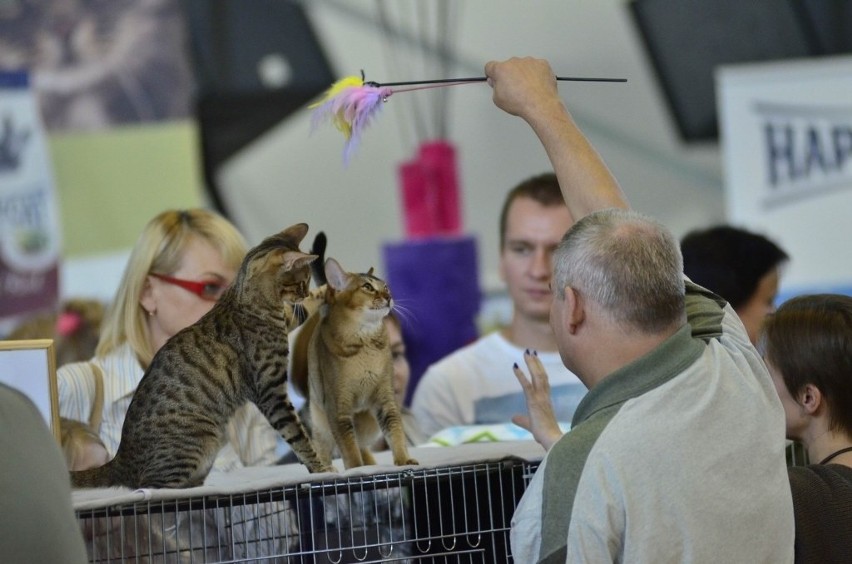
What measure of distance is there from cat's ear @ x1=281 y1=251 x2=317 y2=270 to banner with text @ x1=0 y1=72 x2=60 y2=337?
2269 mm

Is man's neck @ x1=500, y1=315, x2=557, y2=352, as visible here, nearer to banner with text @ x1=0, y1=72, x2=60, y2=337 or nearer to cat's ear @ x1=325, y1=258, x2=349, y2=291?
cat's ear @ x1=325, y1=258, x2=349, y2=291

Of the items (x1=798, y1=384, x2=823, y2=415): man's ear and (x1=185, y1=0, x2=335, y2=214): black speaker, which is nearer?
(x1=798, y1=384, x2=823, y2=415): man's ear

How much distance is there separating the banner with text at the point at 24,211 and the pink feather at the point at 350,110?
2.26 metres

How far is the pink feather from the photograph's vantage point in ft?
4.15

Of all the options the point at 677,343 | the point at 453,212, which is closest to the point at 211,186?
the point at 453,212

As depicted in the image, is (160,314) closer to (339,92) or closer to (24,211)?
(339,92)

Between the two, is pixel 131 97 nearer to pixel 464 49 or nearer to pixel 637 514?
pixel 464 49

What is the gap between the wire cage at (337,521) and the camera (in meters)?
1.18

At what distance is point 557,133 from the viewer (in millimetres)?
1345

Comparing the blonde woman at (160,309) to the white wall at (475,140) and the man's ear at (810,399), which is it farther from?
the white wall at (475,140)

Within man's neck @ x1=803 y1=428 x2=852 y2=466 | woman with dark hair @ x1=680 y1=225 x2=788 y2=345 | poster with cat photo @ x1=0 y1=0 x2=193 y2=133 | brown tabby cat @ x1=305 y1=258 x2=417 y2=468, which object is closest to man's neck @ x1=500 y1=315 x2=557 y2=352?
woman with dark hair @ x1=680 y1=225 x2=788 y2=345

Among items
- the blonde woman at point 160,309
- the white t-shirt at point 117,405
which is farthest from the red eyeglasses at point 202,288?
the white t-shirt at point 117,405

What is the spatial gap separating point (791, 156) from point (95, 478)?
2.85 m

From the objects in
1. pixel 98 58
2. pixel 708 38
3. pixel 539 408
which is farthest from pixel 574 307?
pixel 708 38
